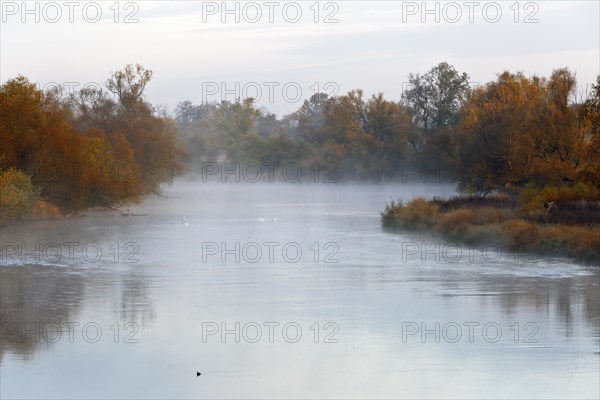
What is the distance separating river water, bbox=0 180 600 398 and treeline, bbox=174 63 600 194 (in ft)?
36.1

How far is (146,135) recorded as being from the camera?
8119 cm

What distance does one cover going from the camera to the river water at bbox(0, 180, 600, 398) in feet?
51.0

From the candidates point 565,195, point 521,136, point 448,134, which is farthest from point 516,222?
point 448,134

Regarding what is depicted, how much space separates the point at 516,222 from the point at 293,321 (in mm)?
18956

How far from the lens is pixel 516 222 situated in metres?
38.6

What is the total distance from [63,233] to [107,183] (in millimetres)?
11693

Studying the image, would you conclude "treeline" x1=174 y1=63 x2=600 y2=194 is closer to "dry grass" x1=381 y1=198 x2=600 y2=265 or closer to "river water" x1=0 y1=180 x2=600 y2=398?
"dry grass" x1=381 y1=198 x2=600 y2=265

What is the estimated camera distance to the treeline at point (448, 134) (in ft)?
163

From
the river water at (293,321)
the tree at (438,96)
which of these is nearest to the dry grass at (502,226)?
the river water at (293,321)

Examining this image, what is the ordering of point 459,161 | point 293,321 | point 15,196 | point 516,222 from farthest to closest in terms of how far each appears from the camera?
point 459,161 < point 15,196 < point 516,222 < point 293,321

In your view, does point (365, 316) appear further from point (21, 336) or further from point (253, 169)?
point (253, 169)

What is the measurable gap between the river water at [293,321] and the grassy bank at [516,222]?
3.13 feet

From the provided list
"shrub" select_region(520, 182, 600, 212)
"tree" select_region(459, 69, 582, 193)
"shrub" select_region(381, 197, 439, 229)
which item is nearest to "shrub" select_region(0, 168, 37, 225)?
"shrub" select_region(381, 197, 439, 229)

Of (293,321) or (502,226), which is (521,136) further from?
(293,321)
